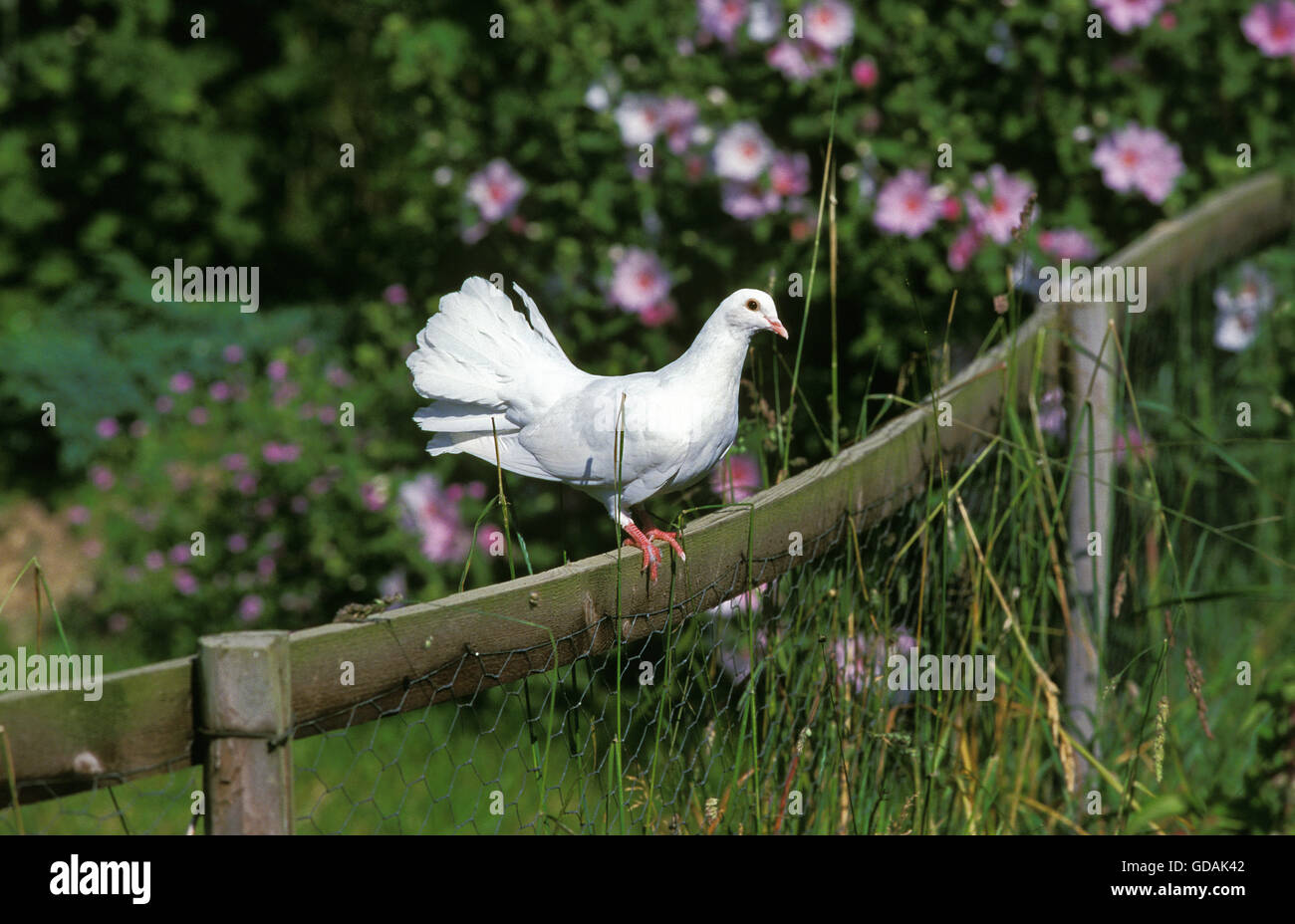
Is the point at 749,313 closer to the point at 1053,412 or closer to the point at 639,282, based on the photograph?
the point at 1053,412

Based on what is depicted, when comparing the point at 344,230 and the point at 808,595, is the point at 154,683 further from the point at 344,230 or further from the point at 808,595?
the point at 344,230

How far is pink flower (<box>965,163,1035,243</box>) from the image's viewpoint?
3.69 meters

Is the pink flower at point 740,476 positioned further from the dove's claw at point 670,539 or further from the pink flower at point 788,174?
the pink flower at point 788,174

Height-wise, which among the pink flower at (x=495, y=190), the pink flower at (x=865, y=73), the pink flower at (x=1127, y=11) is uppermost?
the pink flower at (x=1127, y=11)

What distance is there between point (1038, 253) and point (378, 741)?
235cm

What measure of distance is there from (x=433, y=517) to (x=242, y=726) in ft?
8.74

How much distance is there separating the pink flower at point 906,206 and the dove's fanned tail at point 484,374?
5.34 ft

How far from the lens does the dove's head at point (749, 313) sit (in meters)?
A: 2.19

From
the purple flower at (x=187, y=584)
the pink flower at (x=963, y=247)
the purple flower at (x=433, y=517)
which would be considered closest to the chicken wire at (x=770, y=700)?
the pink flower at (x=963, y=247)

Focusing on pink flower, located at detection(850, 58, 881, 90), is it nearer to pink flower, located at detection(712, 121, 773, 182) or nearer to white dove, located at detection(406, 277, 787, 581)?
pink flower, located at detection(712, 121, 773, 182)

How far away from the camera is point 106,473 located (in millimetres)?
4844

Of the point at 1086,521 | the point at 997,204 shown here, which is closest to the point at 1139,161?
the point at 997,204

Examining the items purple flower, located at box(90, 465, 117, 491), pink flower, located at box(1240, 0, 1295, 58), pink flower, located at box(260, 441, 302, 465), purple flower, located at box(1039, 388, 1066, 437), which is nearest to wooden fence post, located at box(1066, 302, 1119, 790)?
purple flower, located at box(1039, 388, 1066, 437)

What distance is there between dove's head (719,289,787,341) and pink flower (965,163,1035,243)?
168 centimetres
